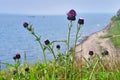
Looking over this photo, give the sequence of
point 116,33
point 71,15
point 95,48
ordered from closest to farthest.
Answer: point 71,15 → point 95,48 → point 116,33

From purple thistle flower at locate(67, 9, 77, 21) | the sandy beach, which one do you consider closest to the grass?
the sandy beach

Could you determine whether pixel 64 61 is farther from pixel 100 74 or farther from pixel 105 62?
pixel 105 62

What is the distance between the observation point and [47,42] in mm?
3795

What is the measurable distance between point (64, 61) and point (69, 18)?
1.61ft

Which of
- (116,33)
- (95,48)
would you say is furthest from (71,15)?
(116,33)

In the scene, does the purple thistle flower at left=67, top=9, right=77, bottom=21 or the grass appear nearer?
the purple thistle flower at left=67, top=9, right=77, bottom=21

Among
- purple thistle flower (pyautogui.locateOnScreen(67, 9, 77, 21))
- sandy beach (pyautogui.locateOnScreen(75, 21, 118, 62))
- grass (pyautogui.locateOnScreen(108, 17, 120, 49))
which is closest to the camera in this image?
purple thistle flower (pyautogui.locateOnScreen(67, 9, 77, 21))

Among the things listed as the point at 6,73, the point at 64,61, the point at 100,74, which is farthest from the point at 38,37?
the point at 6,73

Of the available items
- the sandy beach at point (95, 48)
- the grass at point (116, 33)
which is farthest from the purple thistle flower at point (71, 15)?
the grass at point (116, 33)

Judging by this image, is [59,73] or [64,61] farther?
[59,73]

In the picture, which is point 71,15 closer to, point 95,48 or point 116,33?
point 95,48

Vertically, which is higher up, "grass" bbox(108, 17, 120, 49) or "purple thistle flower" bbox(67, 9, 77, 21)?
"purple thistle flower" bbox(67, 9, 77, 21)

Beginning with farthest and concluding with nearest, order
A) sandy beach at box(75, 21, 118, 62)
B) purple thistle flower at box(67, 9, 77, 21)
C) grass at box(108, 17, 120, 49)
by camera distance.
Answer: grass at box(108, 17, 120, 49), sandy beach at box(75, 21, 118, 62), purple thistle flower at box(67, 9, 77, 21)

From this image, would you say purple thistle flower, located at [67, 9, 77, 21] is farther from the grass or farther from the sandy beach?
the grass
